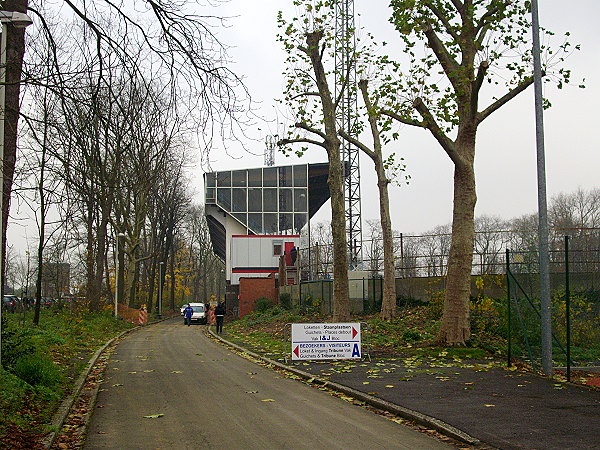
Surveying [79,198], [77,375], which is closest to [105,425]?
[79,198]

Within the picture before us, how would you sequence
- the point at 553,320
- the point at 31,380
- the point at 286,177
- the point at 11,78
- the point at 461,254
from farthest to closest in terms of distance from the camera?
1. the point at 286,177
2. the point at 461,254
3. the point at 553,320
4. the point at 31,380
5. the point at 11,78

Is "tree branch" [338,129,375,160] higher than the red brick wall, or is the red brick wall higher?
"tree branch" [338,129,375,160]

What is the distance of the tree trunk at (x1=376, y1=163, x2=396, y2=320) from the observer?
29.0 m

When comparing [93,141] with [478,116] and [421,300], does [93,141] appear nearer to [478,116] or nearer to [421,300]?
[478,116]

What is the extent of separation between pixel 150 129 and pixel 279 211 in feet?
156

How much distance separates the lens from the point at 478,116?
65.3 ft

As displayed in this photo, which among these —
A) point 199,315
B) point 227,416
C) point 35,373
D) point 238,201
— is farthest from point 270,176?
point 227,416

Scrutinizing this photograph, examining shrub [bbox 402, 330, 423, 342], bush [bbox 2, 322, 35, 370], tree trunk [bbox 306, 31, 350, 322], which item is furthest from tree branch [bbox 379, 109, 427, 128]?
bush [bbox 2, 322, 35, 370]

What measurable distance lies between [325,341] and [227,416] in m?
7.97

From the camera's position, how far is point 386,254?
29078 millimetres

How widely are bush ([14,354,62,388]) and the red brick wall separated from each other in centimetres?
3555

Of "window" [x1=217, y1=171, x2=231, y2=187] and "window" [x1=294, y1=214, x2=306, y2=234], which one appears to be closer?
"window" [x1=217, y1=171, x2=231, y2=187]

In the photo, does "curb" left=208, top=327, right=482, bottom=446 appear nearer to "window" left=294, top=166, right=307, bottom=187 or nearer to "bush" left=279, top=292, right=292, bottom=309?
"bush" left=279, top=292, right=292, bottom=309

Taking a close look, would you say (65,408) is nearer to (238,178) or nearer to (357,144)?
(357,144)
